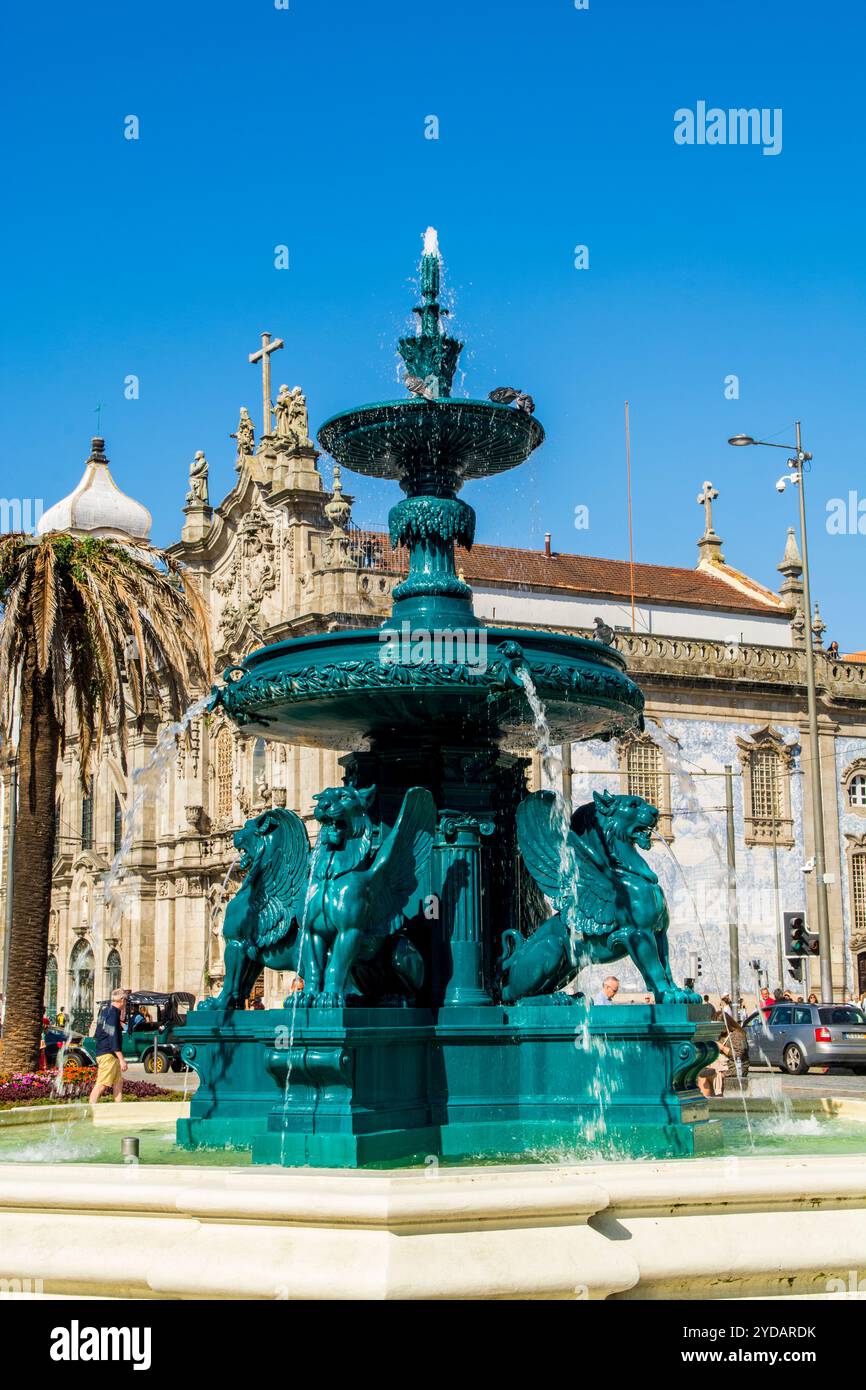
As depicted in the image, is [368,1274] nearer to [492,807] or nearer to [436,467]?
[492,807]

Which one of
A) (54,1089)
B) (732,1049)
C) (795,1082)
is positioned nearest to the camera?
(54,1089)

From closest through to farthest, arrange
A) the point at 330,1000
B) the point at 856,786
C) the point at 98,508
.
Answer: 1. the point at 330,1000
2. the point at 856,786
3. the point at 98,508

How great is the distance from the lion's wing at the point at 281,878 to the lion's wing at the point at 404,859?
0.68m

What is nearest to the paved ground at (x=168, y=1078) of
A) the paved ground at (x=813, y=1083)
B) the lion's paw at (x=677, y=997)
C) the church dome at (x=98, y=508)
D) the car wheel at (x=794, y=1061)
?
the paved ground at (x=813, y=1083)

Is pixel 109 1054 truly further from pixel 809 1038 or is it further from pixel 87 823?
pixel 87 823

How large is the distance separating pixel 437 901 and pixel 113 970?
44915 mm

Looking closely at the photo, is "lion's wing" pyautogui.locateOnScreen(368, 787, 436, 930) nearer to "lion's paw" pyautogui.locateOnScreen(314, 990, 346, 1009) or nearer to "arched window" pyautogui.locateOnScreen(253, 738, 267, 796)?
"lion's paw" pyautogui.locateOnScreen(314, 990, 346, 1009)

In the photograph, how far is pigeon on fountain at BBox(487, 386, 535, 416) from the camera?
10.1 meters

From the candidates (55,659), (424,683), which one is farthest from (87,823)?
(424,683)

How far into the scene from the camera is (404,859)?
914 cm

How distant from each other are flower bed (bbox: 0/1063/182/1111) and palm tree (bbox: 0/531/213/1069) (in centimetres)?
105

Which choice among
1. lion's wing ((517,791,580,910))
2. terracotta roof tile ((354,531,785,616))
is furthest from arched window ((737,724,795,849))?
lion's wing ((517,791,580,910))

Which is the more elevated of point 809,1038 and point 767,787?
point 767,787
